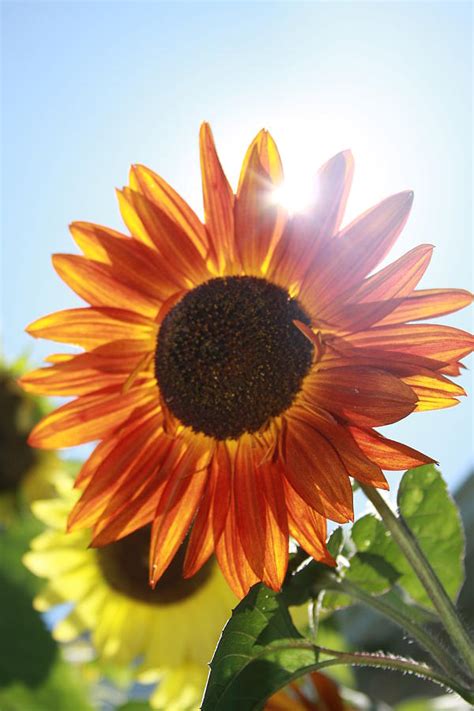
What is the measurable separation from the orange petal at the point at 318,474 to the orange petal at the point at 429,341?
0.10 m

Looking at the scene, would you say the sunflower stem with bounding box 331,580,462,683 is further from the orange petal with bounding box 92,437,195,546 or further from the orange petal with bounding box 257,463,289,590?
the orange petal with bounding box 92,437,195,546

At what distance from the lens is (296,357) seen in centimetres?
81

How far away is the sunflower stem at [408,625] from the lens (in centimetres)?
69

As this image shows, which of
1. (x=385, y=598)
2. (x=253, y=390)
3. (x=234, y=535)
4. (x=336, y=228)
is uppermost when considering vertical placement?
(x=336, y=228)

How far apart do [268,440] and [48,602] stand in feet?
2.86

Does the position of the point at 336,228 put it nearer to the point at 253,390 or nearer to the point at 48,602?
the point at 253,390

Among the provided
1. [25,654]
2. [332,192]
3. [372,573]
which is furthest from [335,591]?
[25,654]

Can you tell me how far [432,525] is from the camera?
0.88m

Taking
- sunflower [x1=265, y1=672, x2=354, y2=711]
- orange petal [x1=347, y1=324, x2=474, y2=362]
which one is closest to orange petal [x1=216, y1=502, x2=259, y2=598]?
orange petal [x1=347, y1=324, x2=474, y2=362]

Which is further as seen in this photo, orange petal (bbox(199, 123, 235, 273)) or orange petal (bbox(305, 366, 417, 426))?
orange petal (bbox(199, 123, 235, 273))

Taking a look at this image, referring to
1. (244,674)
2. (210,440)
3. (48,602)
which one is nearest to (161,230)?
(210,440)

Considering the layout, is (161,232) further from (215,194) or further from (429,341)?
(429,341)

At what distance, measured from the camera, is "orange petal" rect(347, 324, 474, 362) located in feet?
2.28

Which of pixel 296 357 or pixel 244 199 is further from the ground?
pixel 244 199
